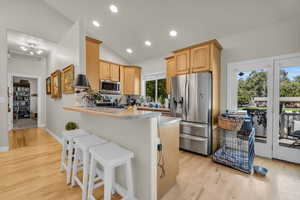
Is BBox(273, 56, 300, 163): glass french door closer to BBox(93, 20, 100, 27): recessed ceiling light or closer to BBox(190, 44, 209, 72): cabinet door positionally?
BBox(190, 44, 209, 72): cabinet door

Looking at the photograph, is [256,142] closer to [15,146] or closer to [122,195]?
[122,195]

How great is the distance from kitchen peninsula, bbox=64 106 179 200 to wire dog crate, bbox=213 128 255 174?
3.70ft

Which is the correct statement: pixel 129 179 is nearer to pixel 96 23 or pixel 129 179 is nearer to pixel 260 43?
pixel 260 43

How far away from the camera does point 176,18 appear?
9.19 feet

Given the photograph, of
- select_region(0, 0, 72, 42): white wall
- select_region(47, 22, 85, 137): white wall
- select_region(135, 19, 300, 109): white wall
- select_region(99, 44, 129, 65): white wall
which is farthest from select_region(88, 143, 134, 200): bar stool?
select_region(99, 44, 129, 65): white wall

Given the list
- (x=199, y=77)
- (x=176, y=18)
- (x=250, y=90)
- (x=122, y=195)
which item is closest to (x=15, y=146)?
(x=122, y=195)

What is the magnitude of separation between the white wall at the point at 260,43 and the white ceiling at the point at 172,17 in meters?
0.14

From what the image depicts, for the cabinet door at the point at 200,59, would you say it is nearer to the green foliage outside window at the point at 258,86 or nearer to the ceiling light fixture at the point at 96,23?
the green foliage outside window at the point at 258,86

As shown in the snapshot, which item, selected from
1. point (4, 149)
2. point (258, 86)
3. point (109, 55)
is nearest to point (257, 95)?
point (258, 86)

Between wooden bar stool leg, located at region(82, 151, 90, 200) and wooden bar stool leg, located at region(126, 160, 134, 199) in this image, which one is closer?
wooden bar stool leg, located at region(126, 160, 134, 199)

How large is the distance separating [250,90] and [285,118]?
2.52 feet

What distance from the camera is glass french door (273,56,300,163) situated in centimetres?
237

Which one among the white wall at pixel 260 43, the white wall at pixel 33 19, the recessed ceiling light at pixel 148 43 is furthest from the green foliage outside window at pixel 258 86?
the white wall at pixel 33 19

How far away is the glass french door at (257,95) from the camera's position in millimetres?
2596
